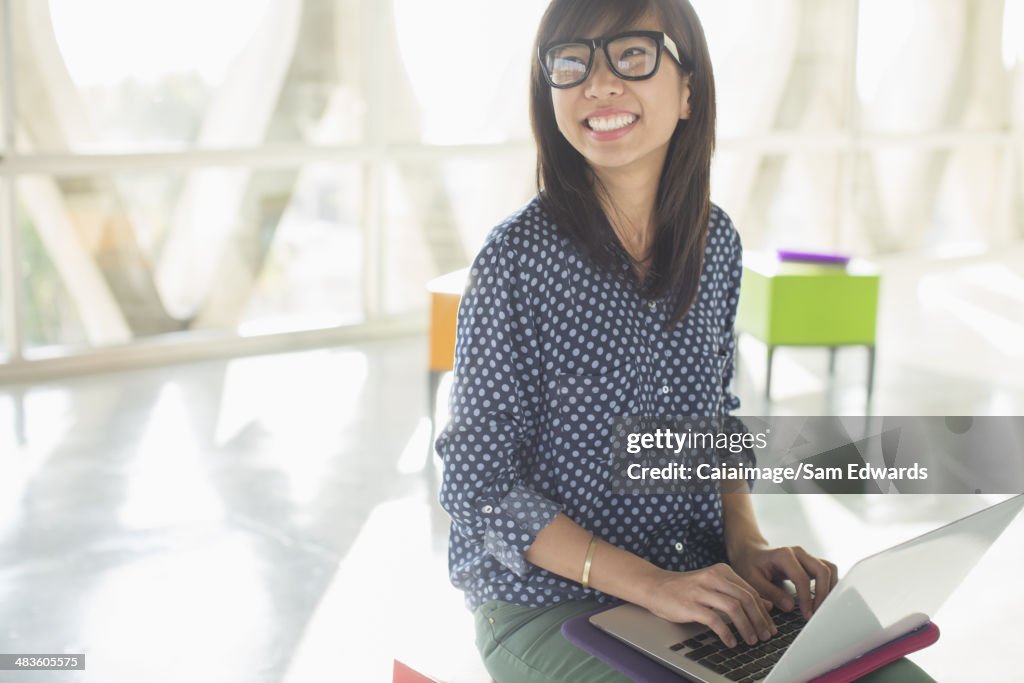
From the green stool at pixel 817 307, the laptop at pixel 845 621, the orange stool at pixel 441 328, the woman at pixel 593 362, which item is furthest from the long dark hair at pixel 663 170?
the green stool at pixel 817 307

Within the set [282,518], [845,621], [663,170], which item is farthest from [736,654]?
[282,518]

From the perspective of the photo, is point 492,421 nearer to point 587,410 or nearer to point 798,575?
point 587,410

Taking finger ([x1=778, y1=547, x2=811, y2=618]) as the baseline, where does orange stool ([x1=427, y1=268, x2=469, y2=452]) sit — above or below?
below

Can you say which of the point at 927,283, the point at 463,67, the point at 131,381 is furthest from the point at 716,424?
the point at 927,283

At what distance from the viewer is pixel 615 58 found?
1753 mm

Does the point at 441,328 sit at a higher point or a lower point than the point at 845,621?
lower

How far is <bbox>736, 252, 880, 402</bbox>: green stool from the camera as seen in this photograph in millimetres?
5234

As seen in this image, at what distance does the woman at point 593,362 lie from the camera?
1.70 meters

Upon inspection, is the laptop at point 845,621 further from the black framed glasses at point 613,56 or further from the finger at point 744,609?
the black framed glasses at point 613,56

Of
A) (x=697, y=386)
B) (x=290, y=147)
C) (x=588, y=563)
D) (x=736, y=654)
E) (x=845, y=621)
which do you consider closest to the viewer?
(x=845, y=621)

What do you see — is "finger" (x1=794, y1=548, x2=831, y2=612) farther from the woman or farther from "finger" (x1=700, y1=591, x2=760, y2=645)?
"finger" (x1=700, y1=591, x2=760, y2=645)

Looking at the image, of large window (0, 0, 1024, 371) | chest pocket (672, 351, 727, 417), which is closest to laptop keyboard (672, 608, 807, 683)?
chest pocket (672, 351, 727, 417)

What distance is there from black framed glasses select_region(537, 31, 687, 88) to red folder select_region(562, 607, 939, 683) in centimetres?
77

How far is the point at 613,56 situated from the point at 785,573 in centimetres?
80
